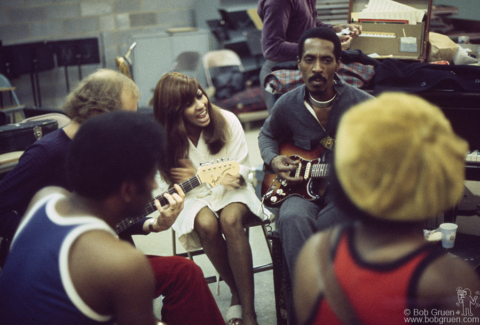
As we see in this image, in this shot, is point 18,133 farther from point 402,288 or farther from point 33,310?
point 402,288

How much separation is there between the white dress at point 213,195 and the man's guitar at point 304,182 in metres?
0.11

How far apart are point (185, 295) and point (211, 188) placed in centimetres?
76

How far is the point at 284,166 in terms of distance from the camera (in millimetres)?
2365

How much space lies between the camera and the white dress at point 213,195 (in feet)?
7.79

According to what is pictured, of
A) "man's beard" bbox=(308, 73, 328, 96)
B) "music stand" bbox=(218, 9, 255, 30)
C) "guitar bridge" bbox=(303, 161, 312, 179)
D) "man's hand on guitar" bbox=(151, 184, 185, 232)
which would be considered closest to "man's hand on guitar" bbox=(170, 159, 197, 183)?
"man's hand on guitar" bbox=(151, 184, 185, 232)

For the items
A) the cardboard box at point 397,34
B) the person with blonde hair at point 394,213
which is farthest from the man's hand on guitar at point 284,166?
the person with blonde hair at point 394,213

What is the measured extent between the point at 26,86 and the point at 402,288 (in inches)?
279

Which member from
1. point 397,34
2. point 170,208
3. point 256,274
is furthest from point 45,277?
point 397,34

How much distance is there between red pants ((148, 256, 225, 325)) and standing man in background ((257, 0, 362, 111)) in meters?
1.58

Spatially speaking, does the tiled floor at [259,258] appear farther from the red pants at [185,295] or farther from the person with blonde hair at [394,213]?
the person with blonde hair at [394,213]

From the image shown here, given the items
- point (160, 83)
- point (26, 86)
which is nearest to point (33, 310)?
point (160, 83)

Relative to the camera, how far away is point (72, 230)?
1090mm

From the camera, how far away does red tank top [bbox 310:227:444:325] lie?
0.93 m

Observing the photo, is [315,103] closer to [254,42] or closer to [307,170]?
[307,170]
